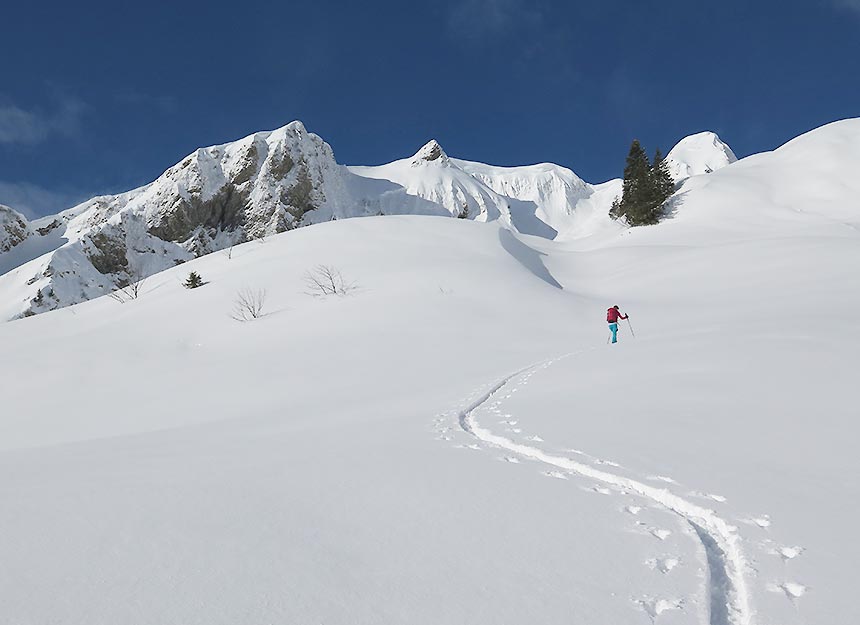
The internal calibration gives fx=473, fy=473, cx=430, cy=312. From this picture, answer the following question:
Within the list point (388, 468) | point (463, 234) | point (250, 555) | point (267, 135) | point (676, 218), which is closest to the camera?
point (250, 555)

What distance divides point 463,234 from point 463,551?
27.5 metres

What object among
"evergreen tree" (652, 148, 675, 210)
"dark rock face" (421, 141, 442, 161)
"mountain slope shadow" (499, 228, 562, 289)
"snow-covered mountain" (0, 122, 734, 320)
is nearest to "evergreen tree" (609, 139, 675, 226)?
"evergreen tree" (652, 148, 675, 210)

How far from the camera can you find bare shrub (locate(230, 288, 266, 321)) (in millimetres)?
18859

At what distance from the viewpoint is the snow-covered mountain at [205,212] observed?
195 feet

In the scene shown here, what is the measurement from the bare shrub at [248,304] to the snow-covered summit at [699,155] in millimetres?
146522

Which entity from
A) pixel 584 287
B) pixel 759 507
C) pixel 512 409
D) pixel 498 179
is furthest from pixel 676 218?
pixel 498 179

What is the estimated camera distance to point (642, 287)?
74.8ft

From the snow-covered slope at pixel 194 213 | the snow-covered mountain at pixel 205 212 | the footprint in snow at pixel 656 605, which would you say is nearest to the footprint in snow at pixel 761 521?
the footprint in snow at pixel 656 605

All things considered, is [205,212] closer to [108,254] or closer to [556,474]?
[108,254]

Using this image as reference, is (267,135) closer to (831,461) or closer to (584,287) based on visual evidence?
(584,287)

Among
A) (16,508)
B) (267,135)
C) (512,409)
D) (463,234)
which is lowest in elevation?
(512,409)

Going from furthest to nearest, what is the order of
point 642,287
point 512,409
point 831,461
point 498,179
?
point 498,179 < point 642,287 < point 512,409 < point 831,461

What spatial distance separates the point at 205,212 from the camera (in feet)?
265

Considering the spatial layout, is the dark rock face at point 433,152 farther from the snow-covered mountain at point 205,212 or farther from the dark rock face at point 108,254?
the dark rock face at point 108,254
